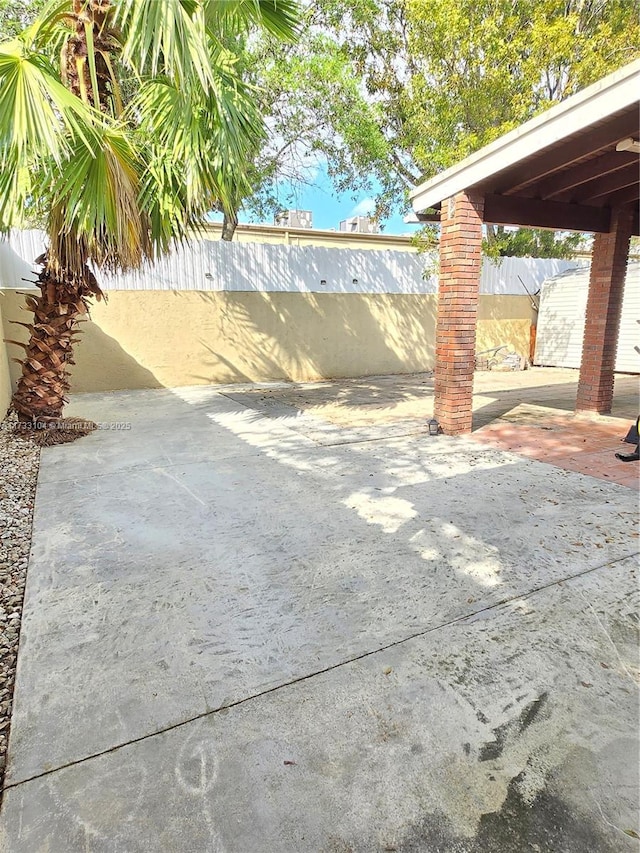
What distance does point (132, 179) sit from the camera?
473 cm

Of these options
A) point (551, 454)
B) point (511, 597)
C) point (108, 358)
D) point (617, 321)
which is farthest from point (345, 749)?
point (108, 358)

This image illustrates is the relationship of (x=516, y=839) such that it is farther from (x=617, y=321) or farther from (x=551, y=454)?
(x=617, y=321)

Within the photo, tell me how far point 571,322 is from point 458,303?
29.2 feet

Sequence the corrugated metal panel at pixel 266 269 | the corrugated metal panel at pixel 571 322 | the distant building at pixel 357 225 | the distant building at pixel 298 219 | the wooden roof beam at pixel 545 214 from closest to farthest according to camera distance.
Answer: the wooden roof beam at pixel 545 214
the corrugated metal panel at pixel 266 269
the corrugated metal panel at pixel 571 322
the distant building at pixel 298 219
the distant building at pixel 357 225

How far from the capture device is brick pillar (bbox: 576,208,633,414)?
6402 millimetres

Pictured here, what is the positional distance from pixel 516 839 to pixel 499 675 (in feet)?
2.22

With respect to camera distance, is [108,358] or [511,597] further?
[108,358]

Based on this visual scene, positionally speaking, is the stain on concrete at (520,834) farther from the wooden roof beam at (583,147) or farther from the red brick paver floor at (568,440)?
the wooden roof beam at (583,147)

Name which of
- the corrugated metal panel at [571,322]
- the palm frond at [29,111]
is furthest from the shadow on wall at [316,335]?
the palm frond at [29,111]

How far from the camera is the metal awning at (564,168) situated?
393 centimetres

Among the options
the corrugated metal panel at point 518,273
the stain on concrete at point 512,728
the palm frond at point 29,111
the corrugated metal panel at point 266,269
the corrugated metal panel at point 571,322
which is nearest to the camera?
the stain on concrete at point 512,728

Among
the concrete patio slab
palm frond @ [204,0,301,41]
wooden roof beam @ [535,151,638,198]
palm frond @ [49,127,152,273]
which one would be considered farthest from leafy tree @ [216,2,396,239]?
the concrete patio slab

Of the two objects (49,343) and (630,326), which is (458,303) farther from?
(630,326)

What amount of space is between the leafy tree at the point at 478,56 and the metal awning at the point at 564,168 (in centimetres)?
345
